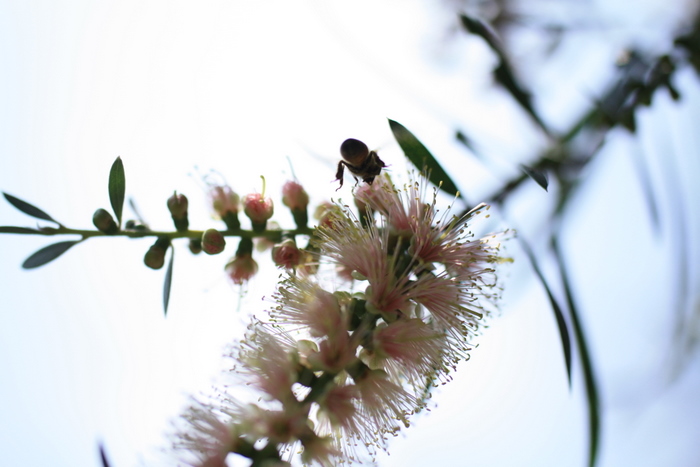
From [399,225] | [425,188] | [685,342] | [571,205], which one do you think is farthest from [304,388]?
[685,342]

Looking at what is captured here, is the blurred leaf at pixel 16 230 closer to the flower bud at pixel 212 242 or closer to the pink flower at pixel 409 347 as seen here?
the flower bud at pixel 212 242

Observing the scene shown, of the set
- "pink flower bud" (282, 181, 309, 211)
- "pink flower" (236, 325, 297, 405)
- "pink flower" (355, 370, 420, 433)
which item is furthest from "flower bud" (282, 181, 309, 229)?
"pink flower" (355, 370, 420, 433)

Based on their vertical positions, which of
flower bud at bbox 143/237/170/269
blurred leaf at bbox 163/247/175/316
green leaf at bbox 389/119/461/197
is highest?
green leaf at bbox 389/119/461/197

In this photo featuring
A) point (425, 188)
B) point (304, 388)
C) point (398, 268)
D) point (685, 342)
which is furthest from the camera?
point (685, 342)

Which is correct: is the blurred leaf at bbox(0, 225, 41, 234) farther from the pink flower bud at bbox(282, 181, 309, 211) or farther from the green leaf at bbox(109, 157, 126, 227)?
the pink flower bud at bbox(282, 181, 309, 211)

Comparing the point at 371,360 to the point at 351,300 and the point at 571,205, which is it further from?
the point at 571,205

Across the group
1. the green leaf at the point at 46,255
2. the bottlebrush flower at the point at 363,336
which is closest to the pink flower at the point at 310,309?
the bottlebrush flower at the point at 363,336
